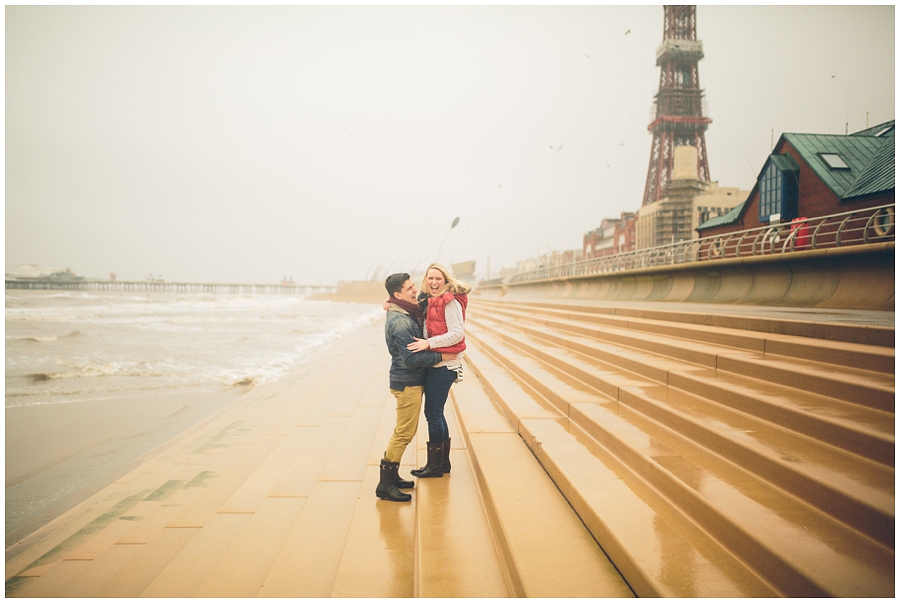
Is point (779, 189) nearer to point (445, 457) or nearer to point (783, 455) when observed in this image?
point (783, 455)

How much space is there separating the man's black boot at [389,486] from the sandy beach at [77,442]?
106 inches

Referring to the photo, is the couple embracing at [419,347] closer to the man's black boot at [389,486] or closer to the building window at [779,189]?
the man's black boot at [389,486]

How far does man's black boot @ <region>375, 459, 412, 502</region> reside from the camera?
3.22 m

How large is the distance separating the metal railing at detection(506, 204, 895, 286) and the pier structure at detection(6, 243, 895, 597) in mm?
6999

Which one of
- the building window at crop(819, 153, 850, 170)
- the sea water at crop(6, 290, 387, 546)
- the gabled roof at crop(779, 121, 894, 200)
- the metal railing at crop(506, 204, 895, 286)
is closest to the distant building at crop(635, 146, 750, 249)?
the gabled roof at crop(779, 121, 894, 200)

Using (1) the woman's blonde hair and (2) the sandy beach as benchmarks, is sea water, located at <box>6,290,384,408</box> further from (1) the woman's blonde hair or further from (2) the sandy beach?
(1) the woman's blonde hair

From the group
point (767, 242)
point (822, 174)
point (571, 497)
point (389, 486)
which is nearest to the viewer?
point (571, 497)

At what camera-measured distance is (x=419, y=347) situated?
2967 millimetres

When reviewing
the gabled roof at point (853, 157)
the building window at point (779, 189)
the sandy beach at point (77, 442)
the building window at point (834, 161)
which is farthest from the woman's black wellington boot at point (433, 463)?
the building window at point (834, 161)

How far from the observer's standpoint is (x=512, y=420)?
4.42 metres

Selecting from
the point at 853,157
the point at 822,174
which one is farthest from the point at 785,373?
the point at 853,157

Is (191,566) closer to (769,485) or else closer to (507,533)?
(507,533)

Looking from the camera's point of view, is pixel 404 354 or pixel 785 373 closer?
pixel 404 354

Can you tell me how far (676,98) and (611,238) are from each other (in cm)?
2460
